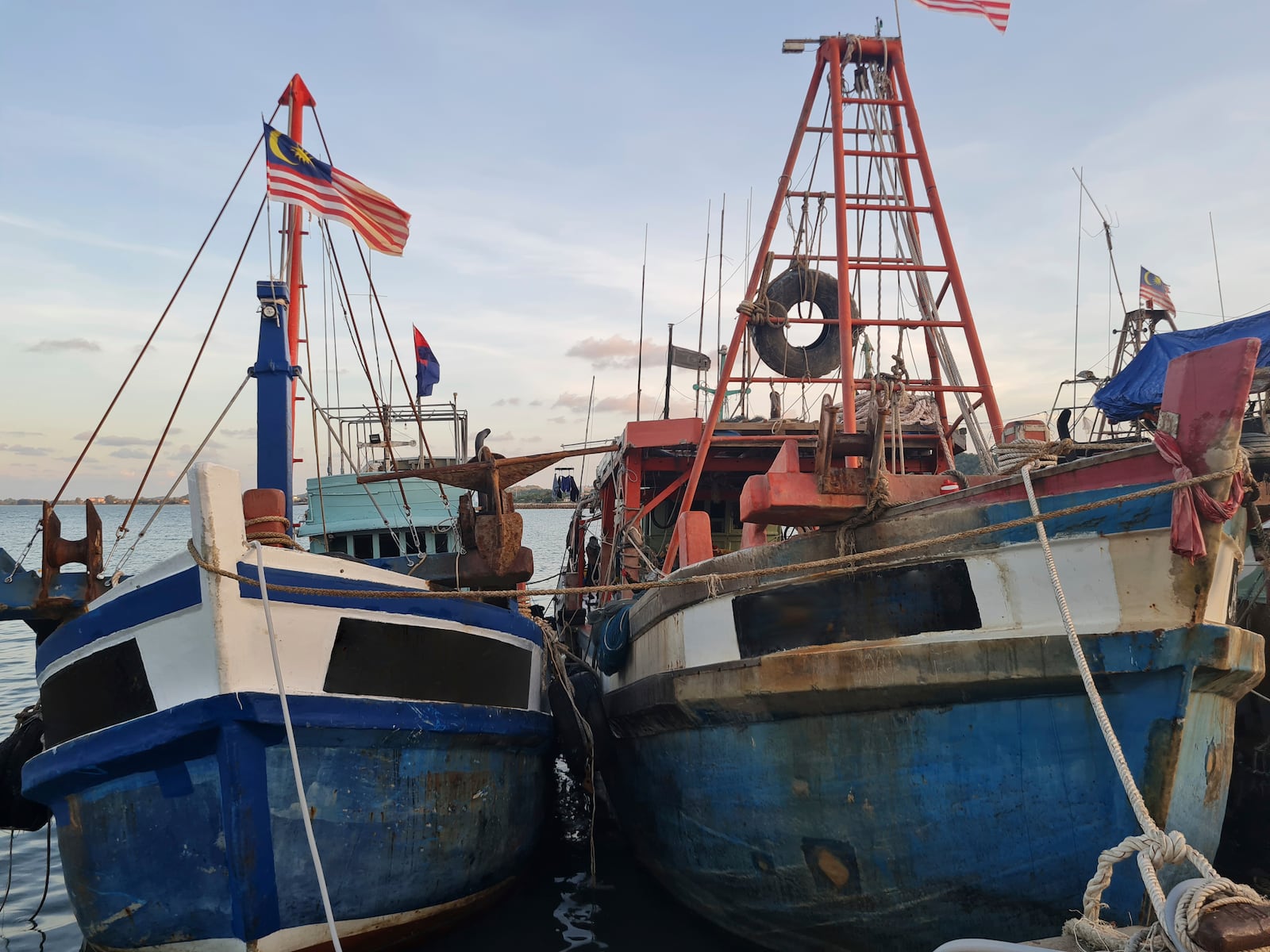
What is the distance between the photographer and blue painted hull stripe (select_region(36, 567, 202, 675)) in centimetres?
502

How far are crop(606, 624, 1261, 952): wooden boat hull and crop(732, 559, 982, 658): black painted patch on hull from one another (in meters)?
0.16

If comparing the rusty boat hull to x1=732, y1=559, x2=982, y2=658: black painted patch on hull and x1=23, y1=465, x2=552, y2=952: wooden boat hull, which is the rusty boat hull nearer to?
x1=732, y1=559, x2=982, y2=658: black painted patch on hull

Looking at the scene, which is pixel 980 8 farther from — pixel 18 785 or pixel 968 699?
pixel 18 785

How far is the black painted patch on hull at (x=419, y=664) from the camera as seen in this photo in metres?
5.52

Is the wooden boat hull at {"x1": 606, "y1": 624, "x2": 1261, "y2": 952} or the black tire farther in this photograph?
the black tire

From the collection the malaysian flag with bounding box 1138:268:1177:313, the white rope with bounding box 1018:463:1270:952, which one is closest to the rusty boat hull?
the white rope with bounding box 1018:463:1270:952

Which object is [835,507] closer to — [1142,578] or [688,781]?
[1142,578]

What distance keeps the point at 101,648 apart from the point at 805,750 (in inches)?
174

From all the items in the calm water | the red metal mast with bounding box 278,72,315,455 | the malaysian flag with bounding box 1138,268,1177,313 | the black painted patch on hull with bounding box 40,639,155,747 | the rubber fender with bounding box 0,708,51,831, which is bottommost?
the calm water

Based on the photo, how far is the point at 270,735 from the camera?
5051 millimetres

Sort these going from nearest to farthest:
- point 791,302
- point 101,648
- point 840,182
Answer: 1. point 101,648
2. point 840,182
3. point 791,302

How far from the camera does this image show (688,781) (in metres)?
6.35

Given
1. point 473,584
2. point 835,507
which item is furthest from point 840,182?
point 473,584

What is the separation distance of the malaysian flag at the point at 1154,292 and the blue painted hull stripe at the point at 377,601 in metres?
19.2
